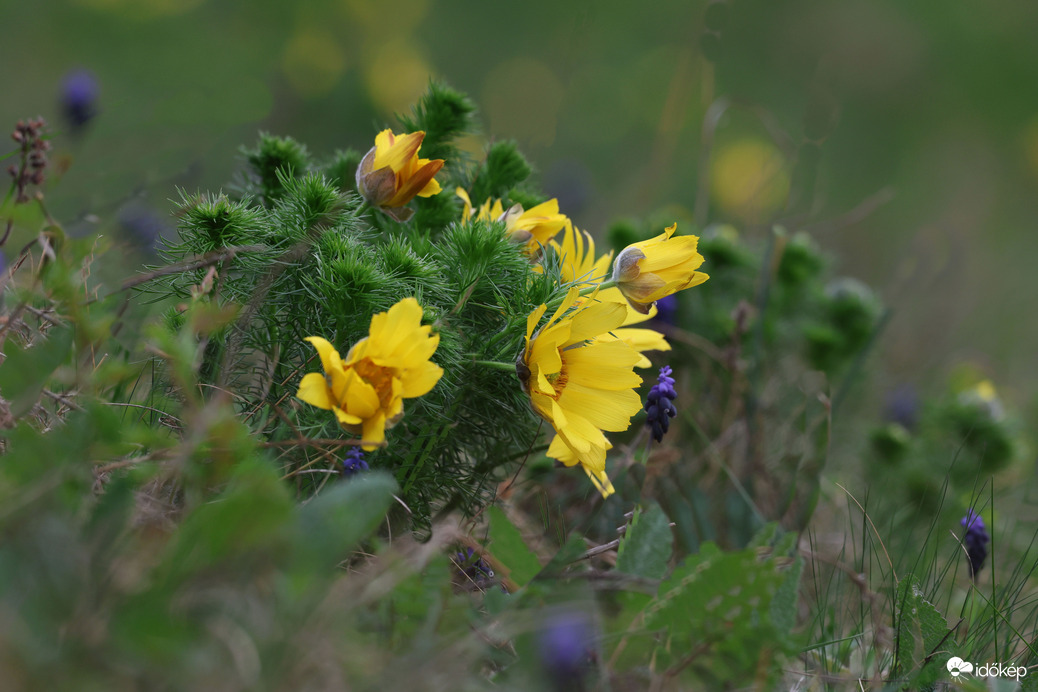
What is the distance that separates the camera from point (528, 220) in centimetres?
86

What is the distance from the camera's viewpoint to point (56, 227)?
754 millimetres

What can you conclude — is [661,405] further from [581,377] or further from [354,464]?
[354,464]

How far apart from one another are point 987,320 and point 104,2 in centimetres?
339

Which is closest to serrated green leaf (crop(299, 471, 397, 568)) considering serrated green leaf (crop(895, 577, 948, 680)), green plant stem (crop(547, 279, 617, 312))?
green plant stem (crop(547, 279, 617, 312))

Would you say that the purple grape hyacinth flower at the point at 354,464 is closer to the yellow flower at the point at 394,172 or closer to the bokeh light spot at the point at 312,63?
the yellow flower at the point at 394,172

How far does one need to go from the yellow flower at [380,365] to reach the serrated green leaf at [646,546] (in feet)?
0.85

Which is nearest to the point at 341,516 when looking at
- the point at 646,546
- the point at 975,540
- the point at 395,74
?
the point at 646,546

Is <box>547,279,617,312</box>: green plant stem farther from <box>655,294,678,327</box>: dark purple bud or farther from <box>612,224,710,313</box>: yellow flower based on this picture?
<box>655,294,678,327</box>: dark purple bud

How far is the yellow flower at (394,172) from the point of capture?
79 cm

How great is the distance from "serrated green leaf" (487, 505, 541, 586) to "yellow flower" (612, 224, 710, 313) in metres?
0.26

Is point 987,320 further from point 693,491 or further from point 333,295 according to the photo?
point 333,295

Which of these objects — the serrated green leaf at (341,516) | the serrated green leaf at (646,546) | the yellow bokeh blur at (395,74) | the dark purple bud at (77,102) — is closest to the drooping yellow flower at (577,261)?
the serrated green leaf at (646,546)

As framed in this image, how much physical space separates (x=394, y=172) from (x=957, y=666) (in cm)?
71

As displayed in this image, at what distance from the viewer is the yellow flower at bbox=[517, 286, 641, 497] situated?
723 mm
